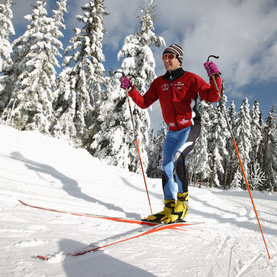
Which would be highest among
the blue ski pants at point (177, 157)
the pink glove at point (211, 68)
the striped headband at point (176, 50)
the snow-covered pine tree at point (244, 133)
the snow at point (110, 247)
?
the snow-covered pine tree at point (244, 133)

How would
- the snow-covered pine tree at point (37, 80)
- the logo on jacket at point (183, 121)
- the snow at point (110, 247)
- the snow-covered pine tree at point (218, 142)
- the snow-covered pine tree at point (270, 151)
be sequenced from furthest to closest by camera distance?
the snow-covered pine tree at point (270, 151), the snow-covered pine tree at point (218, 142), the snow-covered pine tree at point (37, 80), the logo on jacket at point (183, 121), the snow at point (110, 247)

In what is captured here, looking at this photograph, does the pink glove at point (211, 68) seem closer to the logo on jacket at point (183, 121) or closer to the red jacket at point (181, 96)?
the red jacket at point (181, 96)

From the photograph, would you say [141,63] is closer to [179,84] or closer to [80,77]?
[80,77]

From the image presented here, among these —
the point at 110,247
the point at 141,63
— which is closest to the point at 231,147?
the point at 141,63

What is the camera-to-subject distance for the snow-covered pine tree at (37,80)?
16.3m

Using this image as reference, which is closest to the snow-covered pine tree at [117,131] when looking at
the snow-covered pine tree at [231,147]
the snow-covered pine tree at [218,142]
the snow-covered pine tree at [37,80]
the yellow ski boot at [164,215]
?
the snow-covered pine tree at [37,80]

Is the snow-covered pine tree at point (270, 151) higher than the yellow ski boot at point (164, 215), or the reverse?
the snow-covered pine tree at point (270, 151)

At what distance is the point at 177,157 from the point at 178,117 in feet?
2.06

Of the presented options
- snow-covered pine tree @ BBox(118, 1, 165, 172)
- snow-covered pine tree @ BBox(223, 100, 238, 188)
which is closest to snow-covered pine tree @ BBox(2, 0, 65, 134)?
snow-covered pine tree @ BBox(118, 1, 165, 172)

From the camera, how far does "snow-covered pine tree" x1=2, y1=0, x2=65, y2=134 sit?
1627 centimetres

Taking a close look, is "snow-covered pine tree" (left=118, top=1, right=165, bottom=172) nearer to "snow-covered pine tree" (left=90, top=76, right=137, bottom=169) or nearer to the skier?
"snow-covered pine tree" (left=90, top=76, right=137, bottom=169)

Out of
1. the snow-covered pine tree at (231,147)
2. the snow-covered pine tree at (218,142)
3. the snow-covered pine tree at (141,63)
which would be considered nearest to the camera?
the snow-covered pine tree at (141,63)

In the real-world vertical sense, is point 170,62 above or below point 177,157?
above

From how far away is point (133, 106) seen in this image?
12.3m
